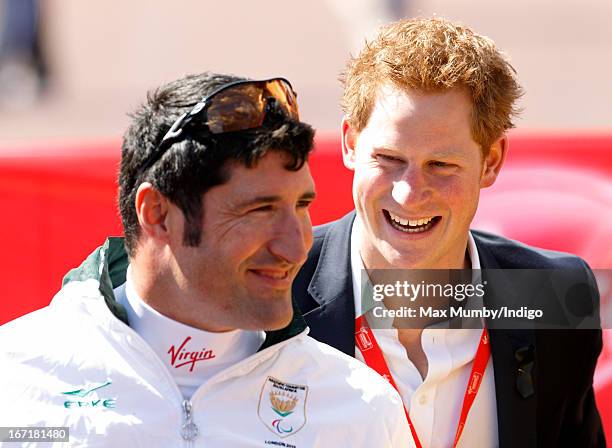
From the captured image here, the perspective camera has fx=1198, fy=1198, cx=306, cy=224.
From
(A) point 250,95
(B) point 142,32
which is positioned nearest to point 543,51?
(B) point 142,32

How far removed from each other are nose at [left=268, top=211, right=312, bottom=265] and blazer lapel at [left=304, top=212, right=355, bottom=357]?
3.06ft

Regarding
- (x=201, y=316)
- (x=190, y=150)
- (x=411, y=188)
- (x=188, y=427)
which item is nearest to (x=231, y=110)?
(x=190, y=150)

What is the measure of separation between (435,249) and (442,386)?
1.34ft

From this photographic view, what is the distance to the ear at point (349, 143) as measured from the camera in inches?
145

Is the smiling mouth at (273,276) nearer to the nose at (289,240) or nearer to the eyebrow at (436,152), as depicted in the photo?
the nose at (289,240)

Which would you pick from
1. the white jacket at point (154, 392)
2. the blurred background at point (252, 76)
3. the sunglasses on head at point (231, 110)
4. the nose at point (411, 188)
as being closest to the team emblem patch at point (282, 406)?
the white jacket at point (154, 392)

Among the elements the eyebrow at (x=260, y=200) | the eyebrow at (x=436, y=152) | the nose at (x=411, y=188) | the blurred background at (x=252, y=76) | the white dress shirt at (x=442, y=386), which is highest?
the blurred background at (x=252, y=76)

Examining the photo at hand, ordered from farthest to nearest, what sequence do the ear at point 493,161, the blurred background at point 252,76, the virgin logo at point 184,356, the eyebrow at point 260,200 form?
the blurred background at point 252,76, the ear at point 493,161, the virgin logo at point 184,356, the eyebrow at point 260,200

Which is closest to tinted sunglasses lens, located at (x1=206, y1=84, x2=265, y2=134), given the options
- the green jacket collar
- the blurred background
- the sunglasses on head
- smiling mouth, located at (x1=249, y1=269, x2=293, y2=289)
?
the sunglasses on head

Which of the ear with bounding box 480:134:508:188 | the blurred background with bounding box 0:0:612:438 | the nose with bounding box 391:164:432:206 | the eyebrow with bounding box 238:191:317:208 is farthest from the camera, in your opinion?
the blurred background with bounding box 0:0:612:438

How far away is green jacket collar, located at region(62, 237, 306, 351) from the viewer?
277cm

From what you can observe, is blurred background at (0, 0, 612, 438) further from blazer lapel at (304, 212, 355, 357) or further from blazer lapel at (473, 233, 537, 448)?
blazer lapel at (304, 212, 355, 357)

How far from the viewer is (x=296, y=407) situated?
8.97 ft

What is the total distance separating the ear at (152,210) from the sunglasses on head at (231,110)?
0.19ft
